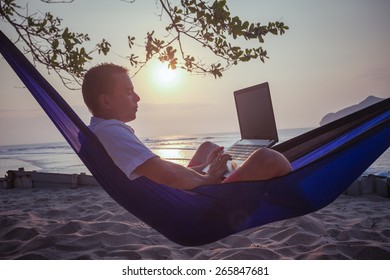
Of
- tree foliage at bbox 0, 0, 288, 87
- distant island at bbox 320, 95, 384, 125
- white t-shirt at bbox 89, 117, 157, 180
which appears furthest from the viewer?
distant island at bbox 320, 95, 384, 125

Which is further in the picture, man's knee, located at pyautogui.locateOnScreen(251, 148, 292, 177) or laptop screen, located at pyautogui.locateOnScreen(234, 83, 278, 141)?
laptop screen, located at pyautogui.locateOnScreen(234, 83, 278, 141)

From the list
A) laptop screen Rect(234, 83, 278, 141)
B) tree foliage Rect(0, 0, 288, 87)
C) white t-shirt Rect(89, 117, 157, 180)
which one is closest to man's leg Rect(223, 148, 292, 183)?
white t-shirt Rect(89, 117, 157, 180)

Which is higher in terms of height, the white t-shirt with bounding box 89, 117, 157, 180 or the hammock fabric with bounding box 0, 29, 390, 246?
the white t-shirt with bounding box 89, 117, 157, 180

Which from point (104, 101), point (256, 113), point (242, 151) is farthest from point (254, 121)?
point (104, 101)

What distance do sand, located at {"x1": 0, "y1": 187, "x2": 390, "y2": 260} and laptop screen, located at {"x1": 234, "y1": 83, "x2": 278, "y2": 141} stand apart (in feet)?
2.11

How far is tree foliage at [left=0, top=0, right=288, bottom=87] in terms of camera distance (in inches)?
65.5

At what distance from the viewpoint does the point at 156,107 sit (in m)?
12.9

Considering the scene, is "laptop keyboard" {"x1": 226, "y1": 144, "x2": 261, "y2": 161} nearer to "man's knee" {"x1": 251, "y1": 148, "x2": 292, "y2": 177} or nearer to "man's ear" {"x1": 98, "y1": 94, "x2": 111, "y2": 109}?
"man's knee" {"x1": 251, "y1": 148, "x2": 292, "y2": 177}

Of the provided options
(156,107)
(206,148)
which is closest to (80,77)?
(206,148)

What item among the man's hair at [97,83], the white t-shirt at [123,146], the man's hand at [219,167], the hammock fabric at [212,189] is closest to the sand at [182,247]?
the hammock fabric at [212,189]

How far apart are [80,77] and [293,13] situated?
1588 mm

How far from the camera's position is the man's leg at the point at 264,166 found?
4.21 ft

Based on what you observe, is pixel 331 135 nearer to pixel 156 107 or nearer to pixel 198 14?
pixel 198 14

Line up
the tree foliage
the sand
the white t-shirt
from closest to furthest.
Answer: the white t-shirt
the tree foliage
the sand
